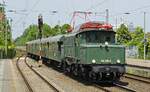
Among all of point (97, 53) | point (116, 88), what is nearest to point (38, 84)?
point (97, 53)

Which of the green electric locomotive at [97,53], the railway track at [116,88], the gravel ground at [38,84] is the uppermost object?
the green electric locomotive at [97,53]

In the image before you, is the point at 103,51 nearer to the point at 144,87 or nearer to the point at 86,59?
the point at 86,59

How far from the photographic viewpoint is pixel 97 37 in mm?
22391

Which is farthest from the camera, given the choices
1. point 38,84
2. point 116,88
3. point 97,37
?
point 38,84

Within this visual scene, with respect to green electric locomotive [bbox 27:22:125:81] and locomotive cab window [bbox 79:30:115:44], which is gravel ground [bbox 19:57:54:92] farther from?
locomotive cab window [bbox 79:30:115:44]

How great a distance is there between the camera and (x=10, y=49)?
78188 mm

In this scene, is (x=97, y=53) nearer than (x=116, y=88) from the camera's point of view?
No

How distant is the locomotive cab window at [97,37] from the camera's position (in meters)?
22.3

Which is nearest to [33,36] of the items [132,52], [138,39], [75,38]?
[138,39]

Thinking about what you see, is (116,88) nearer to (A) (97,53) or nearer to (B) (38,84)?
(A) (97,53)

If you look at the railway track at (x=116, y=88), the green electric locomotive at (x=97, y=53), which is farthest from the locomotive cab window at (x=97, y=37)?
the railway track at (x=116, y=88)

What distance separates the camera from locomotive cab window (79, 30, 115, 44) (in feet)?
73.3

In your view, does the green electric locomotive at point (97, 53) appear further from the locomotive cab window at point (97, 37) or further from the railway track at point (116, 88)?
the railway track at point (116, 88)

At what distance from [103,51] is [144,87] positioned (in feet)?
9.06
